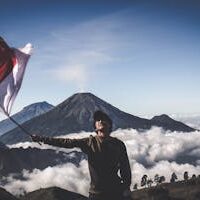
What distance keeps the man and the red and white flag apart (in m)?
2.43

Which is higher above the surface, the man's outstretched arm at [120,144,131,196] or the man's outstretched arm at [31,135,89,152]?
the man's outstretched arm at [31,135,89,152]

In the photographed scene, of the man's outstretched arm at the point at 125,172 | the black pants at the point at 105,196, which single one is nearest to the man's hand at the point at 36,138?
the black pants at the point at 105,196

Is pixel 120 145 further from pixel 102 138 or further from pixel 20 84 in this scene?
pixel 20 84

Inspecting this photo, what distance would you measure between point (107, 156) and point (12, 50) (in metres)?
5.03

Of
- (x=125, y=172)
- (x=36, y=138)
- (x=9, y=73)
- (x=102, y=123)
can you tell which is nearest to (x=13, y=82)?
(x=9, y=73)

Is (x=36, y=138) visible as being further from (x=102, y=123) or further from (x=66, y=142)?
(x=102, y=123)

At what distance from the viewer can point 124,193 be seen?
1215 centimetres

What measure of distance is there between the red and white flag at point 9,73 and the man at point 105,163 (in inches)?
95.6

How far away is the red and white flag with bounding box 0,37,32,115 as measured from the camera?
13945 millimetres

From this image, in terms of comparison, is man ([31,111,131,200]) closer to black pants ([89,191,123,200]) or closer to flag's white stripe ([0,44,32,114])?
black pants ([89,191,123,200])

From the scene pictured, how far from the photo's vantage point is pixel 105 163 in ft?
40.0

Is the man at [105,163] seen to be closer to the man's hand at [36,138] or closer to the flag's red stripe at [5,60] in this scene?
the man's hand at [36,138]

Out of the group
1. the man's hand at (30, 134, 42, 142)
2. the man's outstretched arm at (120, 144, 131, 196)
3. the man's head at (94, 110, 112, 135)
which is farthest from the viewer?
the man's hand at (30, 134, 42, 142)

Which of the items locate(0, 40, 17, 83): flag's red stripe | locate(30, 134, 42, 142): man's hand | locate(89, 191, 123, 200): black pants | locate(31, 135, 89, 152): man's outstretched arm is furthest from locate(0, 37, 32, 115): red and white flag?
locate(89, 191, 123, 200): black pants
